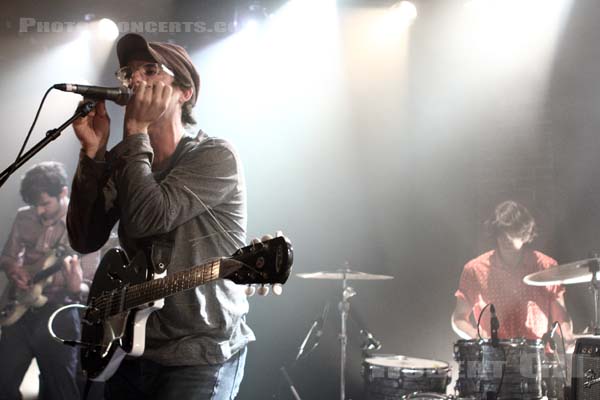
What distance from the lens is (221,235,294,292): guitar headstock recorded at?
5.90 ft

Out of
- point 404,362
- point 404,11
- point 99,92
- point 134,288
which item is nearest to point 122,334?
point 134,288

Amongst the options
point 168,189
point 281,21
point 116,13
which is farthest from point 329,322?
point 168,189

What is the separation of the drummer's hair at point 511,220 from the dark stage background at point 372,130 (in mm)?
69

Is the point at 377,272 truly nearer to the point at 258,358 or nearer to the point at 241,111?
the point at 258,358

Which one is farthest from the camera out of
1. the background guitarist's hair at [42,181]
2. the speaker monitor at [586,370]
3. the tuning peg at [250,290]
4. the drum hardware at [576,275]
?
the background guitarist's hair at [42,181]

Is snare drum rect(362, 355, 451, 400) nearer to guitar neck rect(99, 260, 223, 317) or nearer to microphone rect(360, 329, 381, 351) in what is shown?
microphone rect(360, 329, 381, 351)

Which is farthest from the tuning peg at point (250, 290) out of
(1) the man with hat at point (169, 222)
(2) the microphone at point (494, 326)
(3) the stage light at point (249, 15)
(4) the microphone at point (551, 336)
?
(3) the stage light at point (249, 15)

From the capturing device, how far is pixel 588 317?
5.00 metres

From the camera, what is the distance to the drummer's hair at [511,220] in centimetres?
526

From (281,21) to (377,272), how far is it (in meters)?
2.23

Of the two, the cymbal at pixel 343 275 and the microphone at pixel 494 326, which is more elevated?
the cymbal at pixel 343 275

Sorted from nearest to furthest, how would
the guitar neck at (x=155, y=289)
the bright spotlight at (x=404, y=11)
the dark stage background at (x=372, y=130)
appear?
the guitar neck at (x=155, y=289) < the dark stage background at (x=372, y=130) < the bright spotlight at (x=404, y=11)

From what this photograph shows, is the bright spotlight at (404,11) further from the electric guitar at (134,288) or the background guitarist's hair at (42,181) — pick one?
the electric guitar at (134,288)

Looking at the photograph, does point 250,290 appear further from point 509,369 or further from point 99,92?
point 509,369
